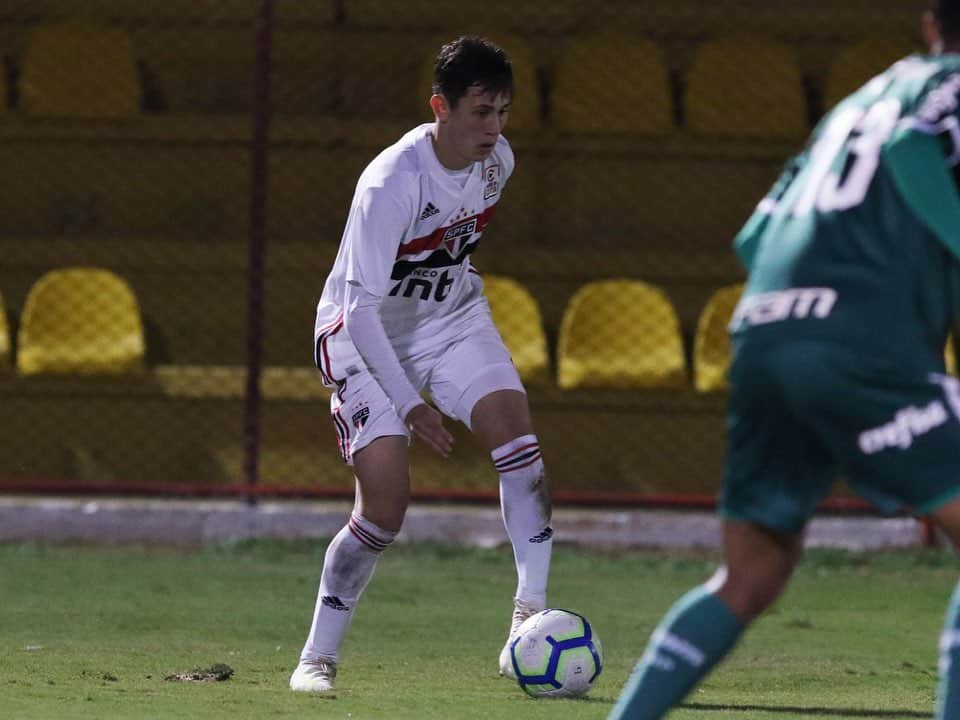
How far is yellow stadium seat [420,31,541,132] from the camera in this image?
37.7 feet

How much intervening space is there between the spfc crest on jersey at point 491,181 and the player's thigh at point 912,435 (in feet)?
9.41

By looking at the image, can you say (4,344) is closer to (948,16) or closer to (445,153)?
(445,153)

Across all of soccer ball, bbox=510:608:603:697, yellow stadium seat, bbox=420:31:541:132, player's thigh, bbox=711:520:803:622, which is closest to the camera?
player's thigh, bbox=711:520:803:622

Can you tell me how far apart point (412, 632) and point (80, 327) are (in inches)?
173

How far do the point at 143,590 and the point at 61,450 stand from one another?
2810 millimetres

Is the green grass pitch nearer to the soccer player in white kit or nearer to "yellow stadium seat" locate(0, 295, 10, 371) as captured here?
the soccer player in white kit

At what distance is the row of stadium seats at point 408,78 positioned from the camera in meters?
11.6

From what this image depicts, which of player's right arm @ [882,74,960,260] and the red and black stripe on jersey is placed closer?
player's right arm @ [882,74,960,260]

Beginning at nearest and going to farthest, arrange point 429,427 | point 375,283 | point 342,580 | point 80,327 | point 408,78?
1. point 429,427
2. point 375,283
3. point 342,580
4. point 80,327
5. point 408,78

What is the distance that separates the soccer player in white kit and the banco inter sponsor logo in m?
2.09

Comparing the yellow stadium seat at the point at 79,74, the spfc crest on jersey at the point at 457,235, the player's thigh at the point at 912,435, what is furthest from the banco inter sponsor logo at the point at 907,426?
the yellow stadium seat at the point at 79,74

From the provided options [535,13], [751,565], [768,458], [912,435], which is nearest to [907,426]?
[912,435]

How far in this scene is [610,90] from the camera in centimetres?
1162

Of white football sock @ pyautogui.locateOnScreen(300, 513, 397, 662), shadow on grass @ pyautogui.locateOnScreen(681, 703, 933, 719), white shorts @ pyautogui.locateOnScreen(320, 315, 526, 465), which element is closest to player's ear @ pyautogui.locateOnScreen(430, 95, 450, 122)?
white shorts @ pyautogui.locateOnScreen(320, 315, 526, 465)
